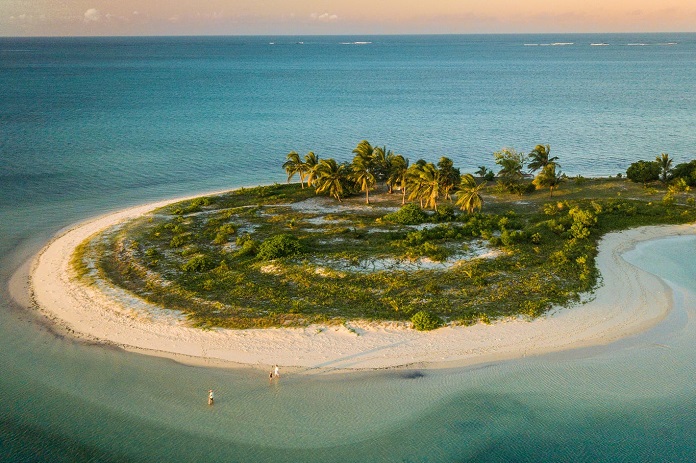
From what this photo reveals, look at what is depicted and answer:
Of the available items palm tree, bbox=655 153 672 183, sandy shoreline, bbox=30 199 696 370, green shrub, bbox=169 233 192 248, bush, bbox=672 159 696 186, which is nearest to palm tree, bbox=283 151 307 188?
green shrub, bbox=169 233 192 248

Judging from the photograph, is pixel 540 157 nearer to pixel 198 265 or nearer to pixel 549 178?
pixel 549 178

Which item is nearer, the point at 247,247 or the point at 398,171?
the point at 247,247

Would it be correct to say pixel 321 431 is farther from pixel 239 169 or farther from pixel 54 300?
pixel 239 169

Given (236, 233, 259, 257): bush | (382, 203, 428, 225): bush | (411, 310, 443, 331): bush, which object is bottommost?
(411, 310, 443, 331): bush

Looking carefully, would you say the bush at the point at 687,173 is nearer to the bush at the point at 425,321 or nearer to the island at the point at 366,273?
the island at the point at 366,273

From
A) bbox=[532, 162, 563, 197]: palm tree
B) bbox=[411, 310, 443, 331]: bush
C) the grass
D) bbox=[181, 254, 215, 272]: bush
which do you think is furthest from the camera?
bbox=[532, 162, 563, 197]: palm tree

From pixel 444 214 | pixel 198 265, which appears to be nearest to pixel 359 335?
pixel 198 265

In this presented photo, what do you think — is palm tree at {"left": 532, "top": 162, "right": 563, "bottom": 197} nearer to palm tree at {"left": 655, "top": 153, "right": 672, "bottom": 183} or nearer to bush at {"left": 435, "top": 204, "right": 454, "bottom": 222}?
palm tree at {"left": 655, "top": 153, "right": 672, "bottom": 183}
